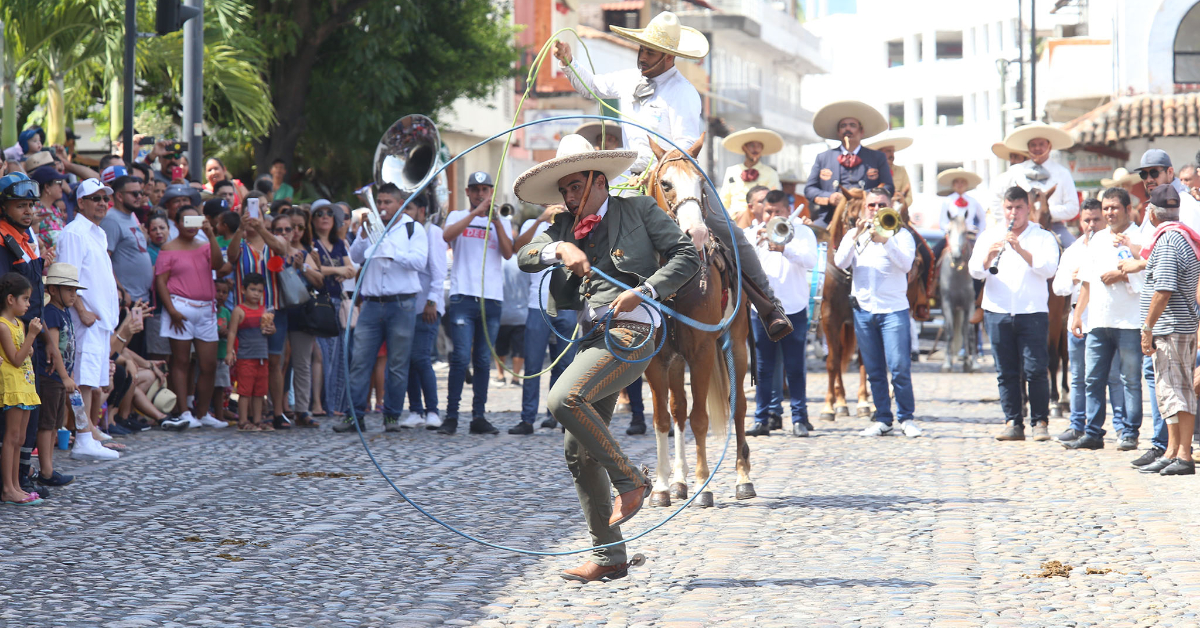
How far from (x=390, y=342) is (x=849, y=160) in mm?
4673

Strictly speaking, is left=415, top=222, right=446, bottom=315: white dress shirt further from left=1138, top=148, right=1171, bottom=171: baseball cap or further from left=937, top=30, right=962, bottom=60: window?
left=937, top=30, right=962, bottom=60: window

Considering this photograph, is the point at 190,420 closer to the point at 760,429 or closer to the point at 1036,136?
the point at 760,429

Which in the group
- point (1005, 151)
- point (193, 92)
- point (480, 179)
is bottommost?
point (480, 179)

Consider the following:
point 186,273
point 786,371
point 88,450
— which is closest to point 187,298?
point 186,273

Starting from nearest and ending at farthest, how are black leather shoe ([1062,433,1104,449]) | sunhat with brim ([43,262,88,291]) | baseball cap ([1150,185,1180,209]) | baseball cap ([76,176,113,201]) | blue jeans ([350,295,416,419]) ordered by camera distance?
sunhat with brim ([43,262,88,291]), baseball cap ([1150,185,1180,209]), baseball cap ([76,176,113,201]), black leather shoe ([1062,433,1104,449]), blue jeans ([350,295,416,419])

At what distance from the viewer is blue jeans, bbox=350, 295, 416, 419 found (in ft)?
42.7

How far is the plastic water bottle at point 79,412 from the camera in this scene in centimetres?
1071

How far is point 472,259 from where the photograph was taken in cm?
1308

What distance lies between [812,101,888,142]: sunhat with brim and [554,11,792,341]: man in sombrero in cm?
541

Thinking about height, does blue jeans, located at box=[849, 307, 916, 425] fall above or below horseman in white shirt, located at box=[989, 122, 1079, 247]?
below

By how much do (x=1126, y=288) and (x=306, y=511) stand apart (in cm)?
641

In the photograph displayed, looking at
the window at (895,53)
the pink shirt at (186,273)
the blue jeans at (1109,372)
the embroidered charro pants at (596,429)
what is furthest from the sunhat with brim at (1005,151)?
the window at (895,53)

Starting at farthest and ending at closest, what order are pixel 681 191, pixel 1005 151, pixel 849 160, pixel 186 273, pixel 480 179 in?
pixel 1005 151, pixel 849 160, pixel 480 179, pixel 186 273, pixel 681 191

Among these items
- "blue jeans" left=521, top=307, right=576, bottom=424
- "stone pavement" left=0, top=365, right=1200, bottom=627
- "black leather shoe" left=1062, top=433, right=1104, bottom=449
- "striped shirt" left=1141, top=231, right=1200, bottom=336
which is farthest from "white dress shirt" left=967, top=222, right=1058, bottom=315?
"blue jeans" left=521, top=307, right=576, bottom=424
